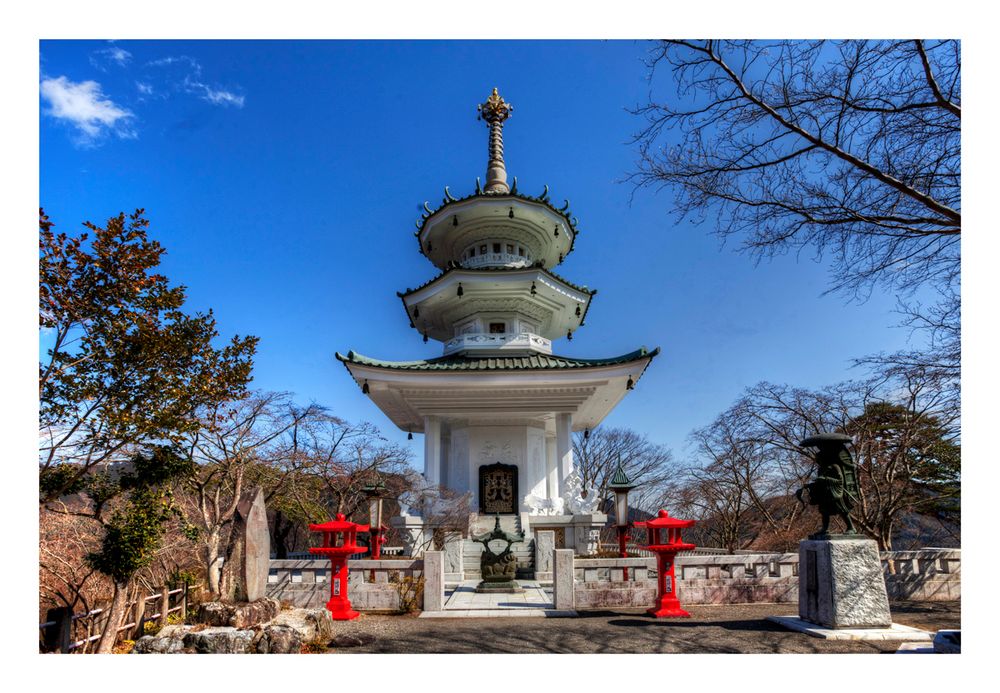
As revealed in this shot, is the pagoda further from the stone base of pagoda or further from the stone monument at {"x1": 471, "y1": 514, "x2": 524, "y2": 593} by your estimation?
the stone monument at {"x1": 471, "y1": 514, "x2": 524, "y2": 593}

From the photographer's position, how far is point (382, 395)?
17.3m

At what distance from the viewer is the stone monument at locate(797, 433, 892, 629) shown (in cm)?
725

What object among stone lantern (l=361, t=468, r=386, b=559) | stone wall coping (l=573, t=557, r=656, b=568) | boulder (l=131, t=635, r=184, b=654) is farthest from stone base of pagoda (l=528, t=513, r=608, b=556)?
boulder (l=131, t=635, r=184, b=654)

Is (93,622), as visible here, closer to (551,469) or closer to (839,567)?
(839,567)

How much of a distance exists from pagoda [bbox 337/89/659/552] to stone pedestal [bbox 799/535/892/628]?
308 inches

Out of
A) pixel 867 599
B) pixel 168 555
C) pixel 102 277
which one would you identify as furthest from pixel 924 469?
pixel 168 555

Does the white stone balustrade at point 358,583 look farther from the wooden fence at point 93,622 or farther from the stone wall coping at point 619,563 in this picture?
the stone wall coping at point 619,563

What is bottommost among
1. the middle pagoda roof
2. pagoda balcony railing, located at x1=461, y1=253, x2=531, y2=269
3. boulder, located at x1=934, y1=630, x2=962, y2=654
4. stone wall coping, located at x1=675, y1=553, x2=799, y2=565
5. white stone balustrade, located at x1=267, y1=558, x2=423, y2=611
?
white stone balustrade, located at x1=267, y1=558, x2=423, y2=611

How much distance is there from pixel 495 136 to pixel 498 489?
46.1ft

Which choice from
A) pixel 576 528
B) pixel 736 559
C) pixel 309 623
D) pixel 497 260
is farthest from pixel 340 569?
pixel 497 260

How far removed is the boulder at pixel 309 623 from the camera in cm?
688

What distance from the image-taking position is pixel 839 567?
7.33 metres

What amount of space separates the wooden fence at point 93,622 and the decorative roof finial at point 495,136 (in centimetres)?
1605
